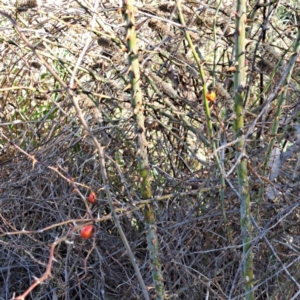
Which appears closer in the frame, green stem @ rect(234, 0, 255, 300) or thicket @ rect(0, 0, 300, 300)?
green stem @ rect(234, 0, 255, 300)

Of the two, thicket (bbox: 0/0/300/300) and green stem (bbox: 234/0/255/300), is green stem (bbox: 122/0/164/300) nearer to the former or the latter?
thicket (bbox: 0/0/300/300)

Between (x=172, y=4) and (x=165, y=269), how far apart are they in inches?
47.8

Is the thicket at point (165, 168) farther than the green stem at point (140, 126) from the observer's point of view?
Yes

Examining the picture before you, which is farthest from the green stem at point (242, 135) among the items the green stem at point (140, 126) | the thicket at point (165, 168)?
the green stem at point (140, 126)

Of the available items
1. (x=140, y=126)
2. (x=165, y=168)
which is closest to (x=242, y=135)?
(x=140, y=126)

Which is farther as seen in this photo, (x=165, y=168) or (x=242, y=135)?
(x=165, y=168)

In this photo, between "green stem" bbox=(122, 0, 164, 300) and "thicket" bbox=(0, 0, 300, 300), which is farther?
"thicket" bbox=(0, 0, 300, 300)

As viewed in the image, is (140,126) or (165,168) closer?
(140,126)

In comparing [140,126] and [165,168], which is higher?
[140,126]

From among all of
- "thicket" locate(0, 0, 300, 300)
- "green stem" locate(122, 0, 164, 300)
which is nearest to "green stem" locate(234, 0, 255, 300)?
"thicket" locate(0, 0, 300, 300)

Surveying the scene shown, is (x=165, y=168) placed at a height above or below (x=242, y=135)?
below

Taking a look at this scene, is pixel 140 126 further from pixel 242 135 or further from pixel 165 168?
pixel 165 168

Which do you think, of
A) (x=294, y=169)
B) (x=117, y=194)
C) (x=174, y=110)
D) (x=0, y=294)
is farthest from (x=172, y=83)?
(x=0, y=294)

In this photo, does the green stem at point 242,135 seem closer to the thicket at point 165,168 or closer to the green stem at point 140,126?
the thicket at point 165,168
